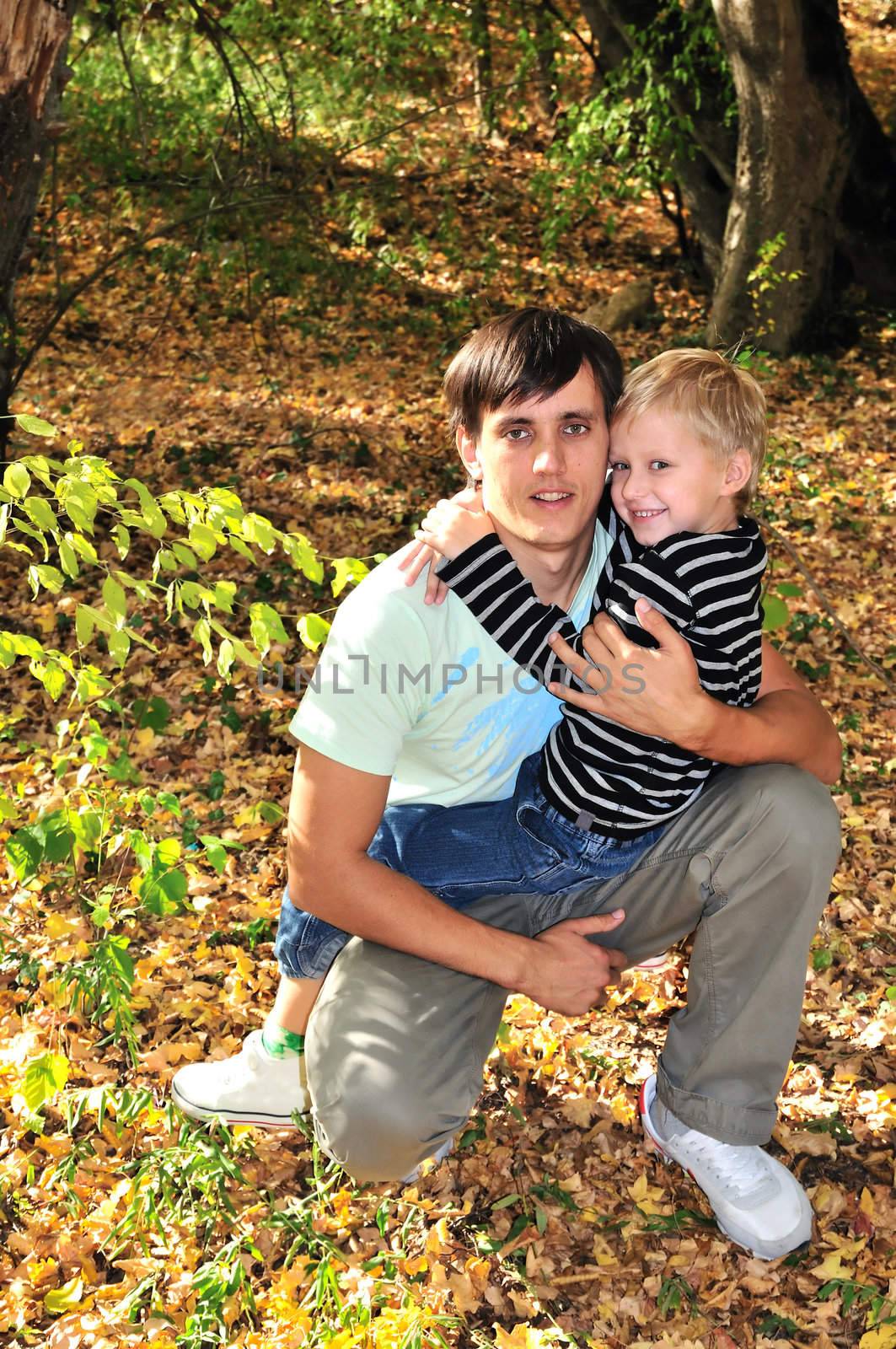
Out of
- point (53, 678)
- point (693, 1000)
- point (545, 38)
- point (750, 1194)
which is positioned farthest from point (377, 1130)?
point (545, 38)

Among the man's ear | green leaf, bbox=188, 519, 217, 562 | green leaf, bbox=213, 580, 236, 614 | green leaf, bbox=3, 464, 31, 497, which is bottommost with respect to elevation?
green leaf, bbox=213, 580, 236, 614

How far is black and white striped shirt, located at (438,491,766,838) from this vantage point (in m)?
2.45

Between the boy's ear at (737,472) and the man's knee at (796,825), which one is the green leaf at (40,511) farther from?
the man's knee at (796,825)

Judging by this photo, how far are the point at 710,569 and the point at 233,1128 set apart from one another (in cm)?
190

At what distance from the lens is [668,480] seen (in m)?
2.54

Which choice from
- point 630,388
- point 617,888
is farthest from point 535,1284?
point 630,388

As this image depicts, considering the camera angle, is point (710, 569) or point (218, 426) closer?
point (710, 569)

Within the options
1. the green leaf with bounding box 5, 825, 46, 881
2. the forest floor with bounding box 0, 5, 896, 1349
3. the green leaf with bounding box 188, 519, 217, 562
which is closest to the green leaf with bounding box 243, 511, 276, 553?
the green leaf with bounding box 188, 519, 217, 562

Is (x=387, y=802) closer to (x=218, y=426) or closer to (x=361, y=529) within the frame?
(x=361, y=529)

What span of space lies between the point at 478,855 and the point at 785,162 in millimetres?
6453

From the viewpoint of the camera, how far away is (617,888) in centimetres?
272

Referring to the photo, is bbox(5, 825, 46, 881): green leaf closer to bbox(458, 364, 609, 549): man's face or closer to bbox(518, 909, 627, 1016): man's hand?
bbox(518, 909, 627, 1016): man's hand

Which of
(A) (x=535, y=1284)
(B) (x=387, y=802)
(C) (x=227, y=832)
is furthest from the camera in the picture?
(C) (x=227, y=832)

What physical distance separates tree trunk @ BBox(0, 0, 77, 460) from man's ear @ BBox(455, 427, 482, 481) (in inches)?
83.6
